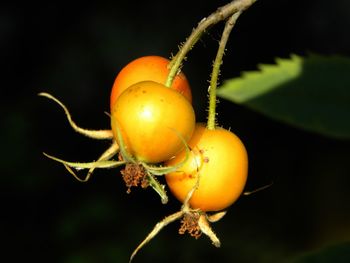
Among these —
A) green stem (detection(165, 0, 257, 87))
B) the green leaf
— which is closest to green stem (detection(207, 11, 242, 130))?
green stem (detection(165, 0, 257, 87))

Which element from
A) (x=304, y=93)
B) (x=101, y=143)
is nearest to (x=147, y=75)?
(x=304, y=93)

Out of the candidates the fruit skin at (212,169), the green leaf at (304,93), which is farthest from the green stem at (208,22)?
the green leaf at (304,93)

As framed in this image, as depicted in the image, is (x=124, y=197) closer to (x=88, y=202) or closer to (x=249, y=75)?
(x=88, y=202)

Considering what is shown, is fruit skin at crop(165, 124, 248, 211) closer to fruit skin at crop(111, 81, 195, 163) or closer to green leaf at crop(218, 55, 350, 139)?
fruit skin at crop(111, 81, 195, 163)

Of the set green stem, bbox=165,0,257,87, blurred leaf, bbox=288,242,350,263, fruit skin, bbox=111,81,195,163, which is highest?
green stem, bbox=165,0,257,87

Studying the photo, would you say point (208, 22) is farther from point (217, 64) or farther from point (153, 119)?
point (153, 119)

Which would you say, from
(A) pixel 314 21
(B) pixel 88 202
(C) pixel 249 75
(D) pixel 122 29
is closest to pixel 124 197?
(B) pixel 88 202

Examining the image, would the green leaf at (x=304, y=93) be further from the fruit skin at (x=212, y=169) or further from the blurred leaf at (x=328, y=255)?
the fruit skin at (x=212, y=169)
